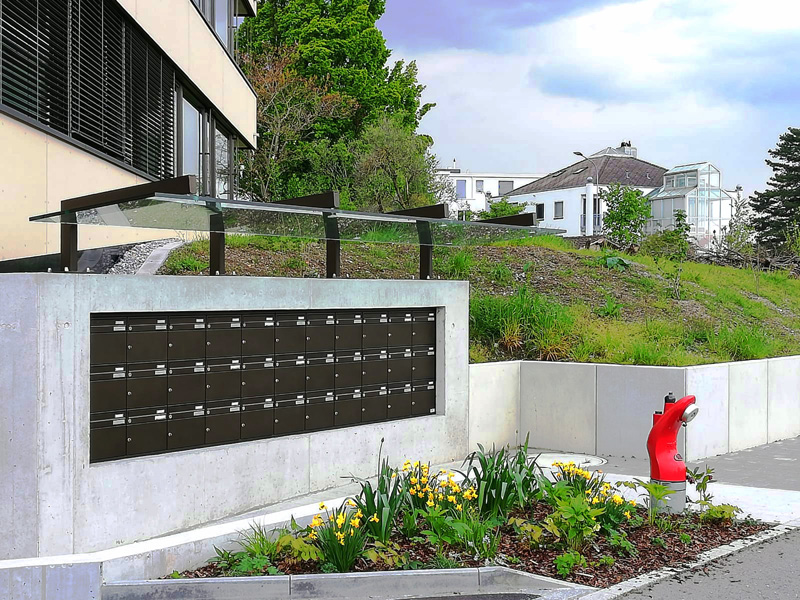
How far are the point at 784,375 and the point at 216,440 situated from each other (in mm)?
9570

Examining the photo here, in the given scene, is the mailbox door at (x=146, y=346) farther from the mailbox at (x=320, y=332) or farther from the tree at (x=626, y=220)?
the tree at (x=626, y=220)

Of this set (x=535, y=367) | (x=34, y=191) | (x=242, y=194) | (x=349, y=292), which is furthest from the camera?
(x=242, y=194)

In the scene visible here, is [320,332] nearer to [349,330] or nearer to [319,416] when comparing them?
[349,330]

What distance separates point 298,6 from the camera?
4003 centimetres

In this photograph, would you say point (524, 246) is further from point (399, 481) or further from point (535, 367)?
point (399, 481)

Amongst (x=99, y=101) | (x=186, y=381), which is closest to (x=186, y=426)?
(x=186, y=381)

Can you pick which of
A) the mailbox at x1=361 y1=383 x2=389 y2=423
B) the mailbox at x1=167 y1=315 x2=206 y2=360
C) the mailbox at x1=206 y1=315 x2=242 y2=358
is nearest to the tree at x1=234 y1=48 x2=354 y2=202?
the mailbox at x1=361 y1=383 x2=389 y2=423

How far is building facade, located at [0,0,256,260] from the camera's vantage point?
827cm

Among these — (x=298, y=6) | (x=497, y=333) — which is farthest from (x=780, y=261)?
(x=298, y=6)

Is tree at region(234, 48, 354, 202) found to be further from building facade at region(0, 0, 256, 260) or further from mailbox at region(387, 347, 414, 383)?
mailbox at region(387, 347, 414, 383)

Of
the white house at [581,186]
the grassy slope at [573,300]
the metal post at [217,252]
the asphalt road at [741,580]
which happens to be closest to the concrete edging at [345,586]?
the asphalt road at [741,580]

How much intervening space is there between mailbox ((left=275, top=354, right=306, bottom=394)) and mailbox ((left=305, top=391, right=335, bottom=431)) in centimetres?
20

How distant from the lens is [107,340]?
25.1ft

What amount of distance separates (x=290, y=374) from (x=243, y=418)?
817mm
